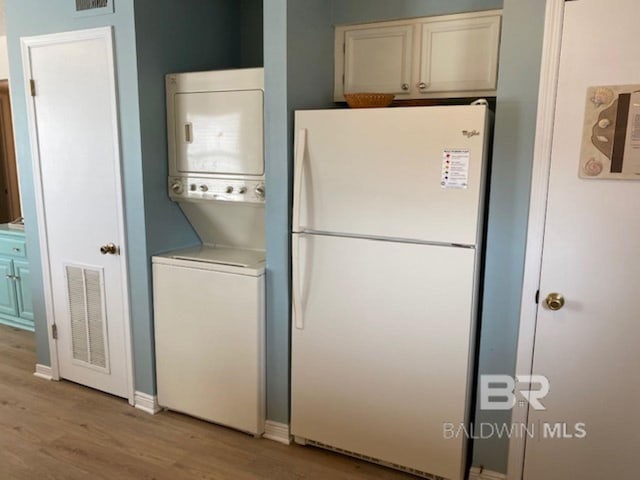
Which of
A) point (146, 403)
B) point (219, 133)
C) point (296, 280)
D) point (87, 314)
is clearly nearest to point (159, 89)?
point (219, 133)

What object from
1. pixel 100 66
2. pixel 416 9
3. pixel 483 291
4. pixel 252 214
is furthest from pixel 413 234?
pixel 100 66

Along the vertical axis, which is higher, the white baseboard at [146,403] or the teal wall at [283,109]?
the teal wall at [283,109]

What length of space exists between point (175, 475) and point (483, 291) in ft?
5.36

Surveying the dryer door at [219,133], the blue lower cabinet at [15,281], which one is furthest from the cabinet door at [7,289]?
the dryer door at [219,133]

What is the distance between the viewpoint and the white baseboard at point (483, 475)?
7.06 ft

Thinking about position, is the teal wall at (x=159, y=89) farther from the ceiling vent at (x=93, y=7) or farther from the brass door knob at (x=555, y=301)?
the brass door knob at (x=555, y=301)

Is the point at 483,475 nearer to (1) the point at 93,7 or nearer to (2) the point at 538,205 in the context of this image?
(2) the point at 538,205

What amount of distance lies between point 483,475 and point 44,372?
2.76 m

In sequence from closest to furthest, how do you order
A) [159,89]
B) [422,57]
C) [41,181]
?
[422,57], [159,89], [41,181]

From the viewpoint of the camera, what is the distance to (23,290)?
3965 mm

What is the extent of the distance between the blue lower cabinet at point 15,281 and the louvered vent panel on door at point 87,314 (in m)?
1.13

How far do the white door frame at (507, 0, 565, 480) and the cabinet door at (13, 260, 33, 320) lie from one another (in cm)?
360

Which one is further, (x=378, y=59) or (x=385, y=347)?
(x=378, y=59)

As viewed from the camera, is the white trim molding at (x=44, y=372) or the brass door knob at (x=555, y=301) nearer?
the brass door knob at (x=555, y=301)
